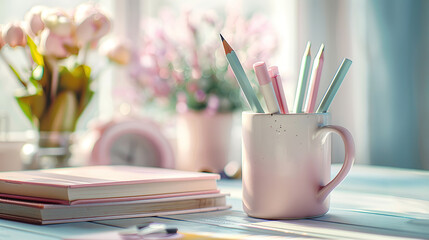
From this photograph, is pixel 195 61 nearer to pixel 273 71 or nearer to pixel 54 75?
pixel 54 75

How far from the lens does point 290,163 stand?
71 cm

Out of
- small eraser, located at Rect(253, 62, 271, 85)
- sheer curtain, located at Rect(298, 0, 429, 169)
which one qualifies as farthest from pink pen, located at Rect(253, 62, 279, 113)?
sheer curtain, located at Rect(298, 0, 429, 169)

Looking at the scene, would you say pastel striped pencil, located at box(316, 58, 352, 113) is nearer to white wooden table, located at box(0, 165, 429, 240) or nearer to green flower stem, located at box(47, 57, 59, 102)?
white wooden table, located at box(0, 165, 429, 240)

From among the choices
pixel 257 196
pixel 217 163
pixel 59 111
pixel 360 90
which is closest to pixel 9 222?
pixel 257 196

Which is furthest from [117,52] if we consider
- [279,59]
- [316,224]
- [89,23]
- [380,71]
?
[279,59]

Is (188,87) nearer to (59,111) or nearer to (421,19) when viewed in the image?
(59,111)

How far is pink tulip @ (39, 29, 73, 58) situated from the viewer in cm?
114

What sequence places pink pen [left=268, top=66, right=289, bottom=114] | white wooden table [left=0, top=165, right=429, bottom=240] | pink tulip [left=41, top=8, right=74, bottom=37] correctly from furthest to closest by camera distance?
pink tulip [left=41, top=8, right=74, bottom=37] → pink pen [left=268, top=66, right=289, bottom=114] → white wooden table [left=0, top=165, right=429, bottom=240]

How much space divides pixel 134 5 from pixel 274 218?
1223 mm

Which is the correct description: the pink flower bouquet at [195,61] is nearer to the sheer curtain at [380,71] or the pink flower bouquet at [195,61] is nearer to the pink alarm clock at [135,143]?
the pink alarm clock at [135,143]

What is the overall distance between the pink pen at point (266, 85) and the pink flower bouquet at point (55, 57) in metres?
0.56

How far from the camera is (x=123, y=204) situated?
28.9 inches

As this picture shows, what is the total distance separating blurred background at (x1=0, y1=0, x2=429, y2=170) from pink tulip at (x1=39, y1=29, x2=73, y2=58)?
0.81 ft

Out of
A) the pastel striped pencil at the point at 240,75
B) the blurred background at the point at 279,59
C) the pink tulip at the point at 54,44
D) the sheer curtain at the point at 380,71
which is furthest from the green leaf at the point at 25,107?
the sheer curtain at the point at 380,71
